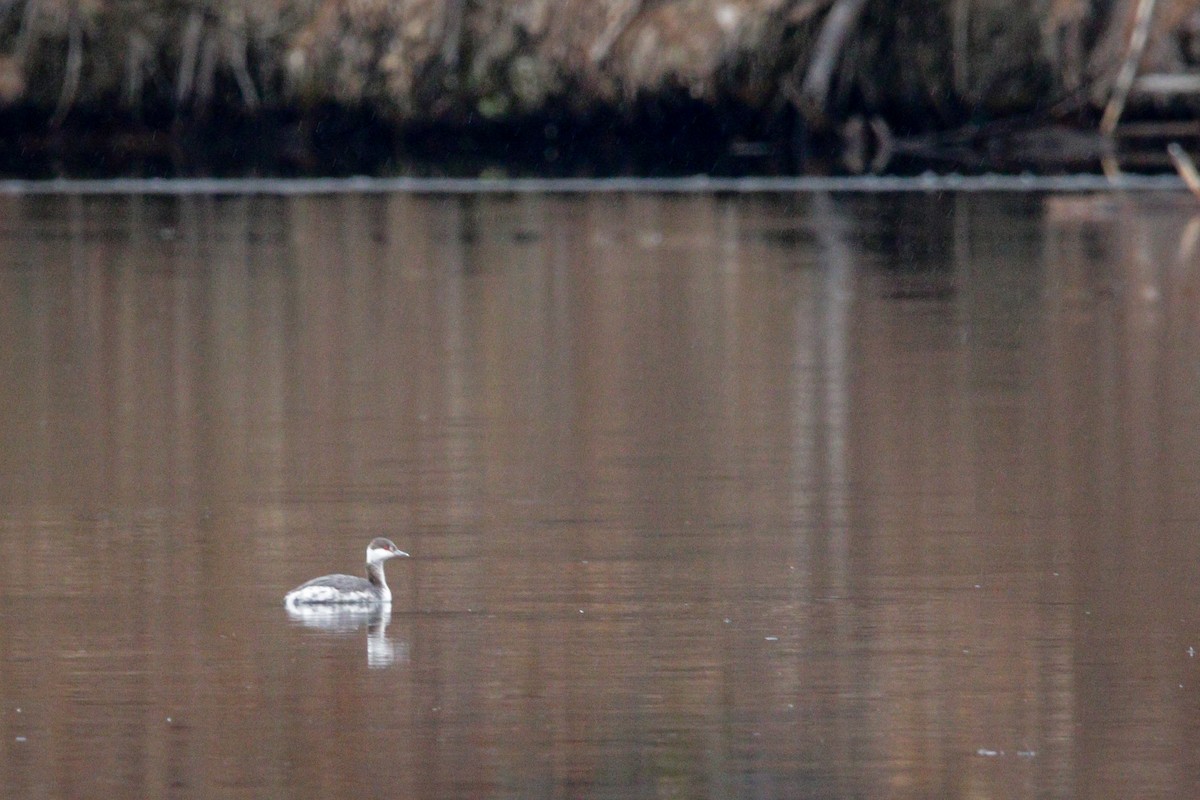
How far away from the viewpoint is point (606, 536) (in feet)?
34.2

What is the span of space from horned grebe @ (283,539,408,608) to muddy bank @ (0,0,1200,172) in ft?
89.8

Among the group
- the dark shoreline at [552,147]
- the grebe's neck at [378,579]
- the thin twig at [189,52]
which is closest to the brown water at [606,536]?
the grebe's neck at [378,579]

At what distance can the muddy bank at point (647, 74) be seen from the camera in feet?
123

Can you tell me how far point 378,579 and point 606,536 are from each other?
1.52 metres

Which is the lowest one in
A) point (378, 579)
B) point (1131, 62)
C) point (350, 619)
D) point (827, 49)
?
point (350, 619)

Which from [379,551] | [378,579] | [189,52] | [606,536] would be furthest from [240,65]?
[378,579]

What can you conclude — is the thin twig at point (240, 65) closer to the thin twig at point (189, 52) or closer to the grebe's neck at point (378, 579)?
the thin twig at point (189, 52)

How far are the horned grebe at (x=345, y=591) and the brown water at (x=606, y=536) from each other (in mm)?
112

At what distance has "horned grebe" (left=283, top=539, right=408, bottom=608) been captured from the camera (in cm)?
894

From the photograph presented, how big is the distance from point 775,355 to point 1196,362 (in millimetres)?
2406

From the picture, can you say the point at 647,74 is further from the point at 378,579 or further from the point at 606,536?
the point at 378,579

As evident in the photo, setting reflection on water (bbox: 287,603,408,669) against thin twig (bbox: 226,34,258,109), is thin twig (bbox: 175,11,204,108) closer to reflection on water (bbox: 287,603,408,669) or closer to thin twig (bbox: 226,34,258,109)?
thin twig (bbox: 226,34,258,109)

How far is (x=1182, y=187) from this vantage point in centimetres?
3416

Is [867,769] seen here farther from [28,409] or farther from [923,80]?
[923,80]
